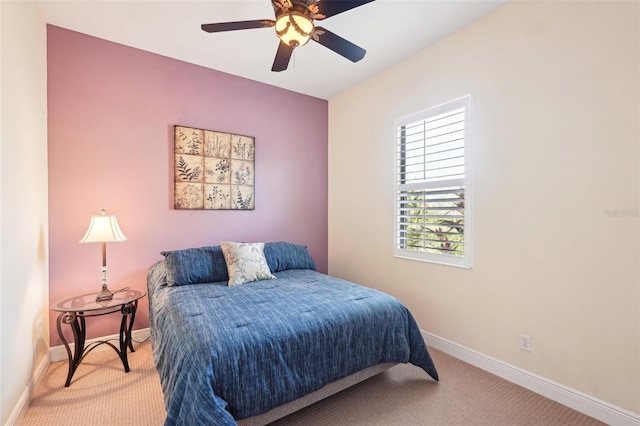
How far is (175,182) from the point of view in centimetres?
301

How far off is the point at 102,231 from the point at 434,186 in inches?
112

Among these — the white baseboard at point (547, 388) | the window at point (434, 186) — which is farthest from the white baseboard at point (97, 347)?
the white baseboard at point (547, 388)

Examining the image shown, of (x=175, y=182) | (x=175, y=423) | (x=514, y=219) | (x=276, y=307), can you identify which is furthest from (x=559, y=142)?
(x=175, y=182)

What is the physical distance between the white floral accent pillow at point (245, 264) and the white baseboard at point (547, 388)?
1.77m

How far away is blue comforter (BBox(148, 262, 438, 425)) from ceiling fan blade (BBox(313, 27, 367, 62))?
1744 mm

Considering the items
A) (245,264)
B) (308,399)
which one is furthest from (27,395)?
(308,399)

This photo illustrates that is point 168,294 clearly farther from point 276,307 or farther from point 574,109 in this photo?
point 574,109

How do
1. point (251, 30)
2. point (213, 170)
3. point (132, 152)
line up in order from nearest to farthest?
point (251, 30)
point (132, 152)
point (213, 170)

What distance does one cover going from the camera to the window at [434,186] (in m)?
2.51

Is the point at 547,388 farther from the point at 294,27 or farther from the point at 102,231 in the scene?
the point at 102,231

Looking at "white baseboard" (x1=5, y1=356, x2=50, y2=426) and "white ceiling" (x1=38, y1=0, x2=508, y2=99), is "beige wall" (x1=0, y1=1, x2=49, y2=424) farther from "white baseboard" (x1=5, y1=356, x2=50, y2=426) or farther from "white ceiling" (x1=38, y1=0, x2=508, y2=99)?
"white ceiling" (x1=38, y1=0, x2=508, y2=99)

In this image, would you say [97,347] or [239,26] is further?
[97,347]

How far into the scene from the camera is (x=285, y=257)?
122 inches

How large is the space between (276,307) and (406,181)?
6.12 feet
